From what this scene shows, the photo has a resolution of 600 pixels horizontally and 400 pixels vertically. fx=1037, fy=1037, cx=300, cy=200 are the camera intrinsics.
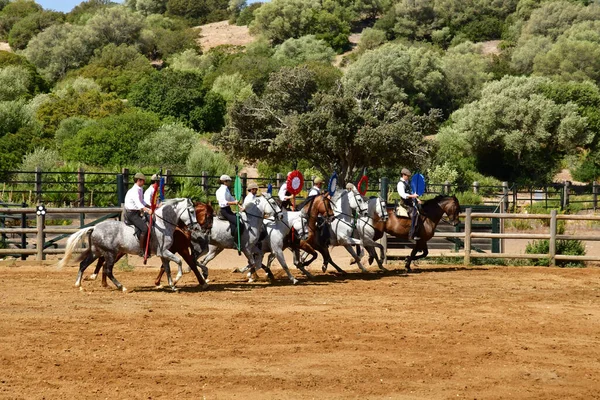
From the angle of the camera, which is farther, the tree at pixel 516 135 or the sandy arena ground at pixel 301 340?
the tree at pixel 516 135

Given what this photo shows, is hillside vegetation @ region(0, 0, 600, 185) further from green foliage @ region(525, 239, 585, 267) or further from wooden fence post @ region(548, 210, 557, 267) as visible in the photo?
wooden fence post @ region(548, 210, 557, 267)

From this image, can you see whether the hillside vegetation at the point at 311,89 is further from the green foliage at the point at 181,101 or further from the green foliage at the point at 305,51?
the green foliage at the point at 305,51

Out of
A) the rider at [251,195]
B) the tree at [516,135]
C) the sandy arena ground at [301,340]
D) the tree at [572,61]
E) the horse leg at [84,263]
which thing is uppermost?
the tree at [572,61]

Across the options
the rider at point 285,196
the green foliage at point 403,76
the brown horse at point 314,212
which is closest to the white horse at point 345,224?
the brown horse at point 314,212

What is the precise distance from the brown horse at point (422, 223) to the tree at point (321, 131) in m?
23.7

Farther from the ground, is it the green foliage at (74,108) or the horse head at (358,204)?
the green foliage at (74,108)

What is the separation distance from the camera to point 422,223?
23188 mm

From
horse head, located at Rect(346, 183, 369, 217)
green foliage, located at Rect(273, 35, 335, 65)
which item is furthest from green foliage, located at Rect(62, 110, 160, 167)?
green foliage, located at Rect(273, 35, 335, 65)

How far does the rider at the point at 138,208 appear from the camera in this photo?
1827cm

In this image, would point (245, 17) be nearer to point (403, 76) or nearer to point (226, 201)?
point (403, 76)

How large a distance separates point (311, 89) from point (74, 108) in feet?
70.2

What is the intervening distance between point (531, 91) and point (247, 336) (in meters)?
62.1

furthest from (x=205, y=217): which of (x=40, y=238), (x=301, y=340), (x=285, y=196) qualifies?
(x=301, y=340)

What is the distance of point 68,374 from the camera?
1139 centimetres
